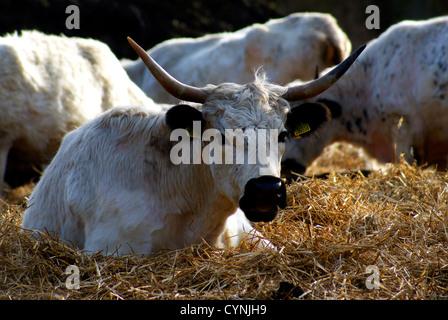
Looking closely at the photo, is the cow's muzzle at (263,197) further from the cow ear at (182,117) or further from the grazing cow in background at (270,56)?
the grazing cow in background at (270,56)

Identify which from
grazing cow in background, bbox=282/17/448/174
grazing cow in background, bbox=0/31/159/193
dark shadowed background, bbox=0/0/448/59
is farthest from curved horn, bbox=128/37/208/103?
dark shadowed background, bbox=0/0/448/59

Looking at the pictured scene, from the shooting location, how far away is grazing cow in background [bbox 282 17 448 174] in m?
7.07

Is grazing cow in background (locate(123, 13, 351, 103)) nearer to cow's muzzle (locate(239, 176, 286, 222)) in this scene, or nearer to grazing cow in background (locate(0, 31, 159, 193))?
grazing cow in background (locate(0, 31, 159, 193))

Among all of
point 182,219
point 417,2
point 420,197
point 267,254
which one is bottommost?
point 267,254

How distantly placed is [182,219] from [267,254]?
2.21 ft

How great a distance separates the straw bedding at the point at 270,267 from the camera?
3.49 meters

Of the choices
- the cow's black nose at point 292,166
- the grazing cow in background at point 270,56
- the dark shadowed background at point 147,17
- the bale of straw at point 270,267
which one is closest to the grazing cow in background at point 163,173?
the bale of straw at point 270,267

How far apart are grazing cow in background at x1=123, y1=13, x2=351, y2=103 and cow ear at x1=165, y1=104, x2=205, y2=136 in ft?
19.6

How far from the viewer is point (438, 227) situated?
14.9 ft

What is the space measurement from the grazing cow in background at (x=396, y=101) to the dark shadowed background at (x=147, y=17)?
25.9 ft

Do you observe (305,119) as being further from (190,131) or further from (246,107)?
(190,131)
